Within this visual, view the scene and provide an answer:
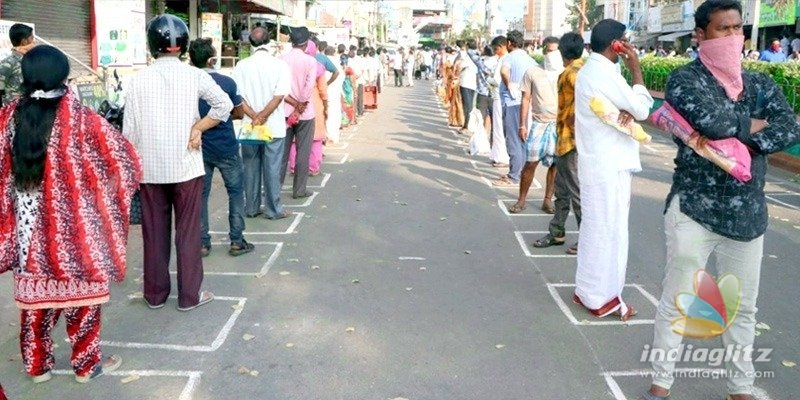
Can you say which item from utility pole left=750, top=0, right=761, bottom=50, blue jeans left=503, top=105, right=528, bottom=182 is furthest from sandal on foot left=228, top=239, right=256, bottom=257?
utility pole left=750, top=0, right=761, bottom=50

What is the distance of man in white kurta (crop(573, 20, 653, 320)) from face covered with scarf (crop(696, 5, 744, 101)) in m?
1.13

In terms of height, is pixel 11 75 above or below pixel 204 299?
above

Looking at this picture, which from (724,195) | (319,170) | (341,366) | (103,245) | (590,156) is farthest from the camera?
(319,170)

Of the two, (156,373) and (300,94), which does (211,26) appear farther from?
(156,373)

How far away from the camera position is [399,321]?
502cm

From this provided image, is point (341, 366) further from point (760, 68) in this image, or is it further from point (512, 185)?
point (760, 68)

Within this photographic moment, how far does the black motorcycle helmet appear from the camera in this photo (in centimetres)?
498

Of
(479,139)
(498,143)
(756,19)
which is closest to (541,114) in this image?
(498,143)

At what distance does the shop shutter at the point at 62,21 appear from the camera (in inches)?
433

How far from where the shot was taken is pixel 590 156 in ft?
16.3

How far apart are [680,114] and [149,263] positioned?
358 centimetres

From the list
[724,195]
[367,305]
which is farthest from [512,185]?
[724,195]

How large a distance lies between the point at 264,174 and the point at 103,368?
3.91m

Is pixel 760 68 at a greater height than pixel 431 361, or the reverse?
pixel 760 68
